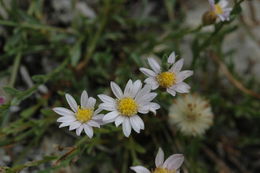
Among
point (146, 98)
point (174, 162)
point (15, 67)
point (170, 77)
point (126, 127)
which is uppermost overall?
point (15, 67)

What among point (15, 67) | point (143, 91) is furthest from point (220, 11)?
point (15, 67)

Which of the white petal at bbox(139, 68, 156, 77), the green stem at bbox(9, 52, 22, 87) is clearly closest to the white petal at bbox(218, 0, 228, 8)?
the white petal at bbox(139, 68, 156, 77)

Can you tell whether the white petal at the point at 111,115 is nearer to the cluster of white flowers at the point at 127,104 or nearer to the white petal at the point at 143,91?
the cluster of white flowers at the point at 127,104

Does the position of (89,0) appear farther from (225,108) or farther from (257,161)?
(257,161)

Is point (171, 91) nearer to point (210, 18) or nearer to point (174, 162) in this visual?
point (174, 162)

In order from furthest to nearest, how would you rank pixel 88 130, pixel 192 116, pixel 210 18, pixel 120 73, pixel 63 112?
pixel 120 73 < pixel 192 116 < pixel 210 18 < pixel 63 112 < pixel 88 130

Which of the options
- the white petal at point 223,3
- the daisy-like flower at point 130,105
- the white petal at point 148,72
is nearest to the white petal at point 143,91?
the daisy-like flower at point 130,105

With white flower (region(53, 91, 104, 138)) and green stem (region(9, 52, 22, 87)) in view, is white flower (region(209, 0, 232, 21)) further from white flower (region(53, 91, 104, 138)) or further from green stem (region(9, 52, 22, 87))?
green stem (region(9, 52, 22, 87))

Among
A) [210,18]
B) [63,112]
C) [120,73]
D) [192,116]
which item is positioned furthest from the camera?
[120,73]
